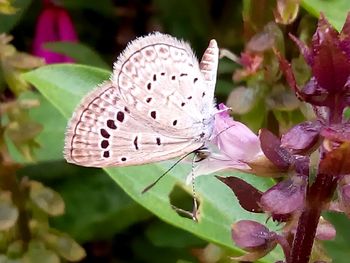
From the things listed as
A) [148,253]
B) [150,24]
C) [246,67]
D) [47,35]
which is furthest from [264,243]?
[150,24]

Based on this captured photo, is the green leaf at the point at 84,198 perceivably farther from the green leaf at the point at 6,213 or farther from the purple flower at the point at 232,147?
the purple flower at the point at 232,147

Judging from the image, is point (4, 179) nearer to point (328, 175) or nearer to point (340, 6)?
point (340, 6)

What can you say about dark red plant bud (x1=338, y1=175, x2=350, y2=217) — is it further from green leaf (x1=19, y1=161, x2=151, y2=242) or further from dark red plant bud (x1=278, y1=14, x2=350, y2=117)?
green leaf (x1=19, y1=161, x2=151, y2=242)

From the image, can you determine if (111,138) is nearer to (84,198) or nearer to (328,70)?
(328,70)

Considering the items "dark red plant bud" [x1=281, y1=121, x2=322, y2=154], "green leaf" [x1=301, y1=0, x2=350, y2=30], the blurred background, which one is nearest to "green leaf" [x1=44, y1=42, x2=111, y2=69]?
the blurred background

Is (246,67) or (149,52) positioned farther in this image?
(246,67)

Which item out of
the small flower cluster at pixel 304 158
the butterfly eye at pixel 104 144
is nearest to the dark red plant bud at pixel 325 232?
the small flower cluster at pixel 304 158

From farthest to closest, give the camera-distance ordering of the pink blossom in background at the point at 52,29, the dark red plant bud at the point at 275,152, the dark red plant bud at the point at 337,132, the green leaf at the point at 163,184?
the pink blossom in background at the point at 52,29
the green leaf at the point at 163,184
the dark red plant bud at the point at 275,152
the dark red plant bud at the point at 337,132
